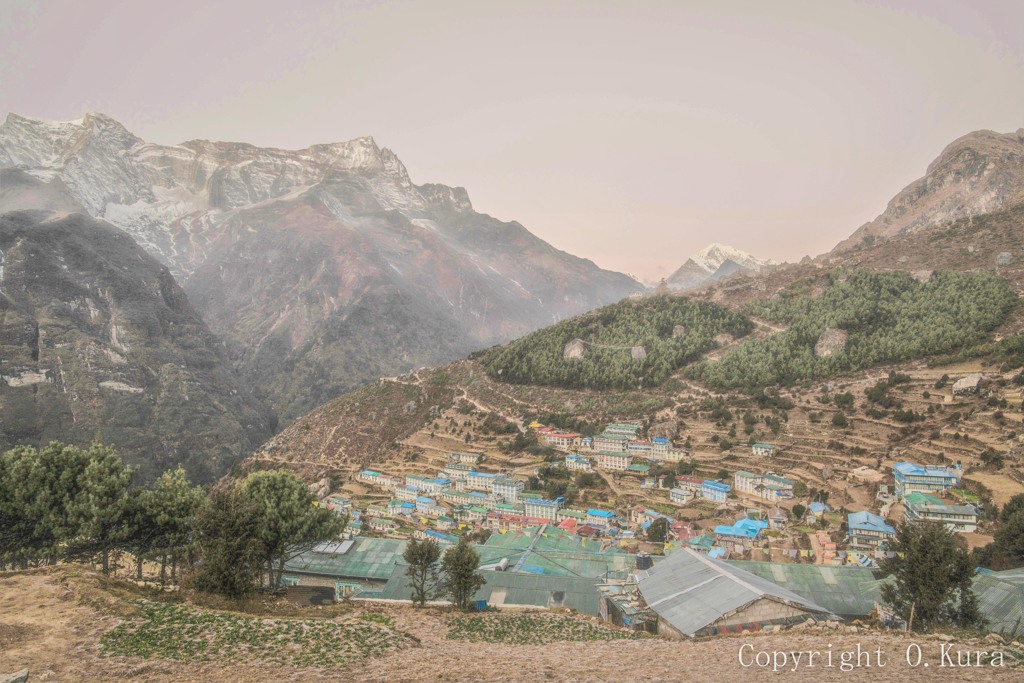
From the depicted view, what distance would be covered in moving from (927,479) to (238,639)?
51132mm

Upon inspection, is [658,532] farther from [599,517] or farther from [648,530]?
[599,517]

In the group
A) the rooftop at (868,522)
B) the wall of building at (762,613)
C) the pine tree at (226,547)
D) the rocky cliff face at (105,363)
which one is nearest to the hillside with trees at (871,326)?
the rooftop at (868,522)

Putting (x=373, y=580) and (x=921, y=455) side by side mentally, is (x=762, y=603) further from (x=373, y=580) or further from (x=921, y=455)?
(x=921, y=455)

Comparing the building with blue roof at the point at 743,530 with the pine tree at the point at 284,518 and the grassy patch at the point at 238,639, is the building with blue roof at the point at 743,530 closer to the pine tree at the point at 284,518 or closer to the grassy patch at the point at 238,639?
the pine tree at the point at 284,518

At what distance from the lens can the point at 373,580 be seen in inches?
1497

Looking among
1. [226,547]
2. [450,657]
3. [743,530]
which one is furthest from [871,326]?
[226,547]

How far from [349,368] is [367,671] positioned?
182124 mm

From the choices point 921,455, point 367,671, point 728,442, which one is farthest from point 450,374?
point 367,671

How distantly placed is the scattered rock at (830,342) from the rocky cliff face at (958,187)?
64377 millimetres

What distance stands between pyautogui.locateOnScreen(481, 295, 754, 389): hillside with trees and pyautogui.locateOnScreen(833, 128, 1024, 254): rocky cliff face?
5826 cm

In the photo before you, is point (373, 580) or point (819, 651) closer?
point (819, 651)

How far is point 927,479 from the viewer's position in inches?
1759

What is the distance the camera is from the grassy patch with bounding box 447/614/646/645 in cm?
2095

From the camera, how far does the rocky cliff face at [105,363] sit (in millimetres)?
105625
